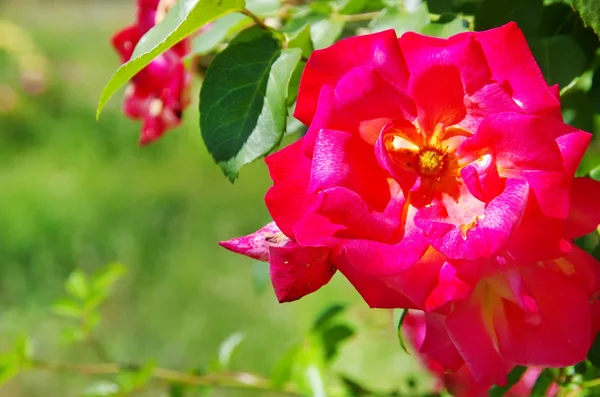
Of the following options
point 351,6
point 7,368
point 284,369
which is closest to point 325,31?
point 351,6

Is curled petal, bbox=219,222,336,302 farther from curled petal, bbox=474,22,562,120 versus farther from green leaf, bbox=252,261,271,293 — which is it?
green leaf, bbox=252,261,271,293

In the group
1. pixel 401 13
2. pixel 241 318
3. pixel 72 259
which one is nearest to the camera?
pixel 401 13

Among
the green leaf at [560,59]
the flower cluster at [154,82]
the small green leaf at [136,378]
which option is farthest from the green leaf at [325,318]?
the green leaf at [560,59]

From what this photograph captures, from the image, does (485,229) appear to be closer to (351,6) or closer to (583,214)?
(583,214)

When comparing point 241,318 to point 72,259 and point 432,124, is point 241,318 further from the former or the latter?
point 432,124

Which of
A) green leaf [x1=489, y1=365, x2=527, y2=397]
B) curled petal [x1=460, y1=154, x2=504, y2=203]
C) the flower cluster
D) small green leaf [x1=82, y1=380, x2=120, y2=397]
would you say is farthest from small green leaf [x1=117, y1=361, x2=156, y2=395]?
curled petal [x1=460, y1=154, x2=504, y2=203]

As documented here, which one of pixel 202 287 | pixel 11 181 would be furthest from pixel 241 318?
pixel 11 181

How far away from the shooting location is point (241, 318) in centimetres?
190

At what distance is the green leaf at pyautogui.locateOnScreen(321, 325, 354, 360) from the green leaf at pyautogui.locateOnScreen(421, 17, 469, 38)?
357 mm

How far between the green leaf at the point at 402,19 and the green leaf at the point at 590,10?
0.09 m

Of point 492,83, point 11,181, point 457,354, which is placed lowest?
point 11,181

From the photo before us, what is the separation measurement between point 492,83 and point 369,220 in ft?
0.24

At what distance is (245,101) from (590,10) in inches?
6.3

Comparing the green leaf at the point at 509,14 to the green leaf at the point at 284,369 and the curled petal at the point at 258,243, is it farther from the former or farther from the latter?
the green leaf at the point at 284,369
